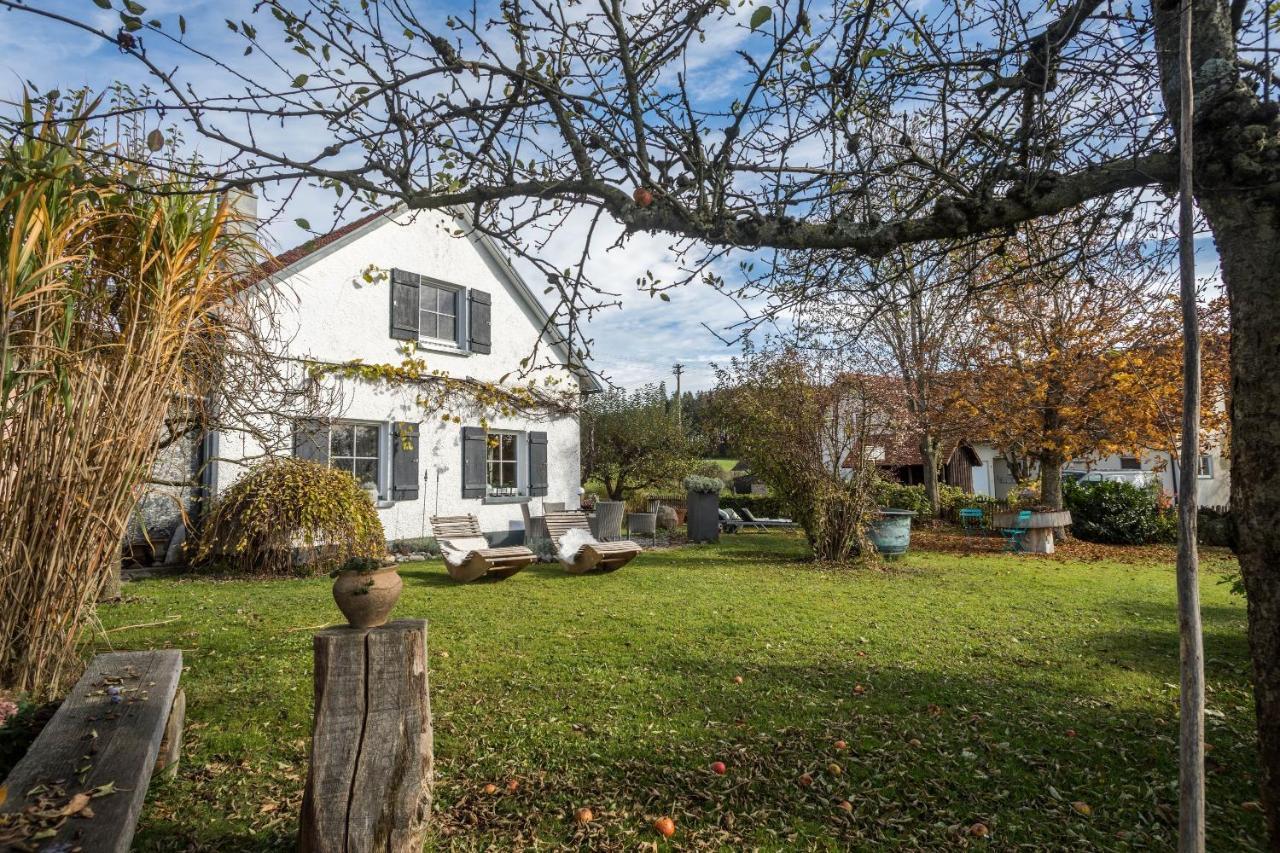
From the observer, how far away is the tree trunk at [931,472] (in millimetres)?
18516

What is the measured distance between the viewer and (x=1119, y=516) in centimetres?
1443

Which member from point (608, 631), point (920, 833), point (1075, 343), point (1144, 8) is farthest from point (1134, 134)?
point (1075, 343)

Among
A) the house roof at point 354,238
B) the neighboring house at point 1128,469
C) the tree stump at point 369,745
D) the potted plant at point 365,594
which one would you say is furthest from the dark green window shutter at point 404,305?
the neighboring house at point 1128,469

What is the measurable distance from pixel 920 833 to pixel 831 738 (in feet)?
2.95

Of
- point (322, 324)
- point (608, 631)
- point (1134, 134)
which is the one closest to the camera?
point (1134, 134)

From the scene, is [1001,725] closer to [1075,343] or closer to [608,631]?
[608,631]

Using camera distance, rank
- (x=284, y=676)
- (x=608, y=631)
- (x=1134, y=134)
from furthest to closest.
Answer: (x=608, y=631), (x=284, y=676), (x=1134, y=134)

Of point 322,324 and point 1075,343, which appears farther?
point 1075,343

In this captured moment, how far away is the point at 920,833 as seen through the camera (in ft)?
9.36

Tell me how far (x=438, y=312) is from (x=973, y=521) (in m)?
13.9

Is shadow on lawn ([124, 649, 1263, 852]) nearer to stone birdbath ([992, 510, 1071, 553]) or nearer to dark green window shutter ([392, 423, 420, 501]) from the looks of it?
dark green window shutter ([392, 423, 420, 501])

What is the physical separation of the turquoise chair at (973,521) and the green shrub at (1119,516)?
1961mm

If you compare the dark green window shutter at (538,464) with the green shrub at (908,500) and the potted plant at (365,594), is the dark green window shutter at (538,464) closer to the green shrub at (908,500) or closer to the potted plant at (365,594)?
the green shrub at (908,500)

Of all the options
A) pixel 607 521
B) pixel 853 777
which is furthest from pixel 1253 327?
pixel 607 521
